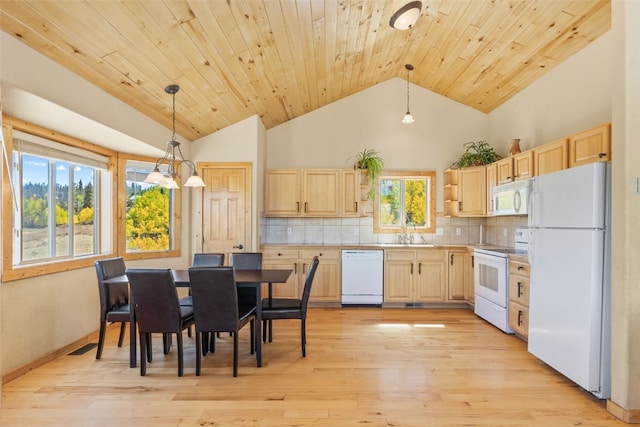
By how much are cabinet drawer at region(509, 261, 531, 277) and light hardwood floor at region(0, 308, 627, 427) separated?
0.71 m

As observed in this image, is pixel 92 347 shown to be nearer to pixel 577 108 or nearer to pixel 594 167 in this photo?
pixel 594 167

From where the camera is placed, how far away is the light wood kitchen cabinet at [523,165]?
3.52 metres

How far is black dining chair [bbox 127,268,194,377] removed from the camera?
8.33 feet

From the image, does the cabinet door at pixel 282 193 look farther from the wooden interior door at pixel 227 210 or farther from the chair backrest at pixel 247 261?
the chair backrest at pixel 247 261

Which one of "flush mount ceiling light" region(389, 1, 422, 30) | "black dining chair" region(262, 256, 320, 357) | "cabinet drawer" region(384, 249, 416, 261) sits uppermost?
"flush mount ceiling light" region(389, 1, 422, 30)

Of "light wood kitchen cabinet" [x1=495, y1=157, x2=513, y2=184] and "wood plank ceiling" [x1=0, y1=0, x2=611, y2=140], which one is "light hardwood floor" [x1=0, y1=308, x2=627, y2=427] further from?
"wood plank ceiling" [x1=0, y1=0, x2=611, y2=140]

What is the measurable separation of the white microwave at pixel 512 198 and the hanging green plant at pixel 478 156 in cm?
71

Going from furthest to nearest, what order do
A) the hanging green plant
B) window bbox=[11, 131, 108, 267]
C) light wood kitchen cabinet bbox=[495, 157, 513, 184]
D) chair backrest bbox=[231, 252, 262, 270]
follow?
1. the hanging green plant
2. light wood kitchen cabinet bbox=[495, 157, 513, 184]
3. chair backrest bbox=[231, 252, 262, 270]
4. window bbox=[11, 131, 108, 267]

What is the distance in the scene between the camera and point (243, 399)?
2.31m

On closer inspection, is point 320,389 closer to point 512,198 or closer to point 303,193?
point 512,198

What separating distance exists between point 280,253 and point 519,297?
9.49 feet

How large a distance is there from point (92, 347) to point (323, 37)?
147 inches

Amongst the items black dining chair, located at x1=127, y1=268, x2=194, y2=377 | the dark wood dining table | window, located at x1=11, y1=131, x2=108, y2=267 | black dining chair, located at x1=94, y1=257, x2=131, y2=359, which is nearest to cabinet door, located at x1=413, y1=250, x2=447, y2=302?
the dark wood dining table

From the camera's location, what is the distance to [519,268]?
3.38m
